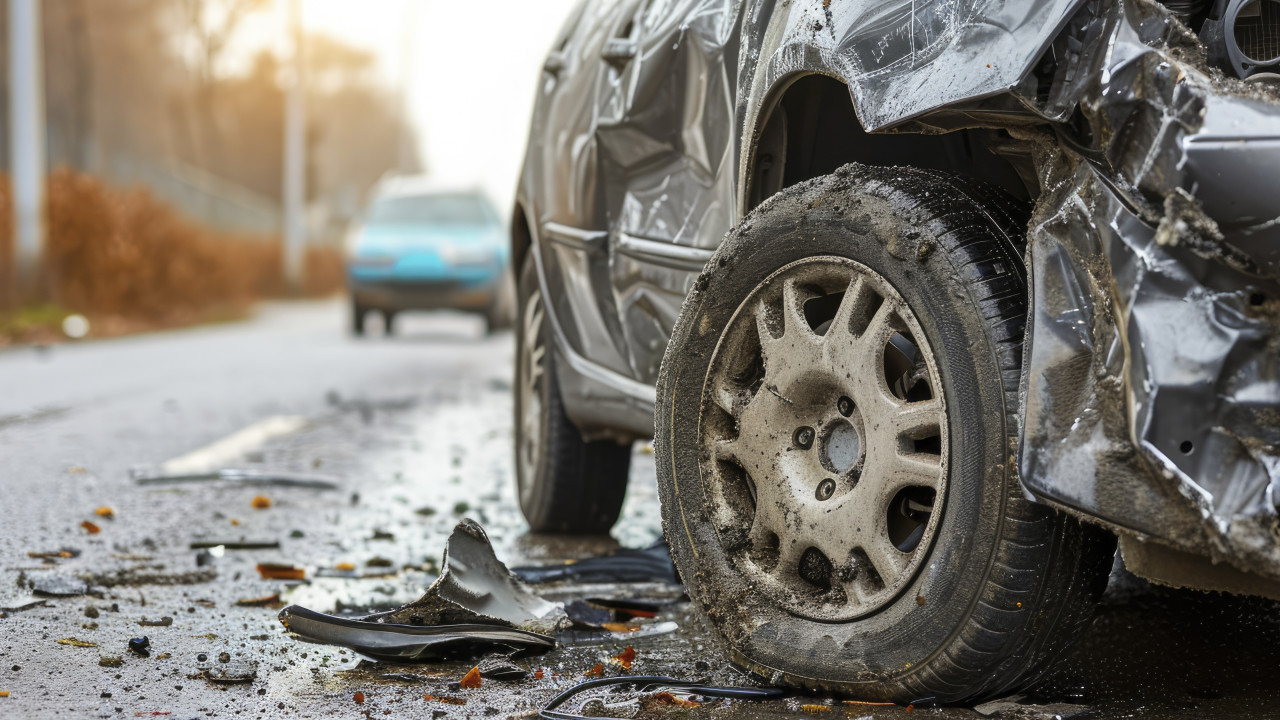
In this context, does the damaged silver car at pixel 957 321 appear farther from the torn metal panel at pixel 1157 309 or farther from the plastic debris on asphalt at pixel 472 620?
the plastic debris on asphalt at pixel 472 620

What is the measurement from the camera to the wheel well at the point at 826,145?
102 inches

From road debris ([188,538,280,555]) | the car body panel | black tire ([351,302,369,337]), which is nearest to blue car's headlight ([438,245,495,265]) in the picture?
black tire ([351,302,369,337])

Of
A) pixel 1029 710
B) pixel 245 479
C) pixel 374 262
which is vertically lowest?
pixel 374 262

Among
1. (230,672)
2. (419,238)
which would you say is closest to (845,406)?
(230,672)

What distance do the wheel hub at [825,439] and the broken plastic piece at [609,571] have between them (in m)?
1.11

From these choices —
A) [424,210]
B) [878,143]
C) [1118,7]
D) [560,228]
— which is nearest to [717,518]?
[878,143]

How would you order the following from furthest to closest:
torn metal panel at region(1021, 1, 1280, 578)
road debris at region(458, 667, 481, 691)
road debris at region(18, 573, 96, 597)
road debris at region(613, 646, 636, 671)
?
road debris at region(18, 573, 96, 597)
road debris at region(613, 646, 636, 671)
road debris at region(458, 667, 481, 691)
torn metal panel at region(1021, 1, 1280, 578)

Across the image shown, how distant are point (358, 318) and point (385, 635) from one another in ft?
48.7

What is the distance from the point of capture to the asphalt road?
2.40m

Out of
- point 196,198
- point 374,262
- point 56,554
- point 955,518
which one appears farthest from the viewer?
point 196,198

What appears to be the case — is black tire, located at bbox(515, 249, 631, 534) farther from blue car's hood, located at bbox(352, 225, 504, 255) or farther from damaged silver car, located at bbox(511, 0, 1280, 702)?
blue car's hood, located at bbox(352, 225, 504, 255)

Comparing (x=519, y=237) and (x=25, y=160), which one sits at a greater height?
(x=519, y=237)

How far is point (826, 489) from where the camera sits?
2.34 meters

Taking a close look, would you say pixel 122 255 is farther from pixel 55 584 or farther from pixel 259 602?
pixel 259 602
